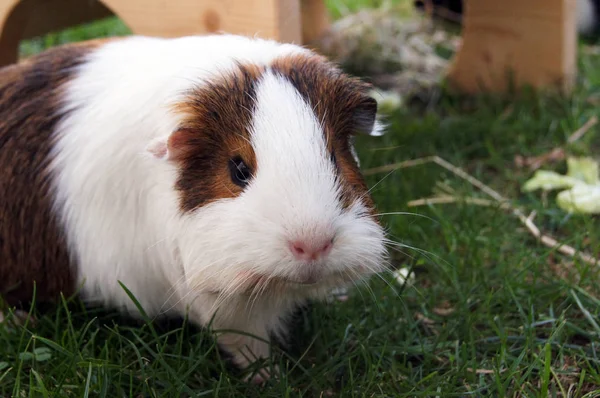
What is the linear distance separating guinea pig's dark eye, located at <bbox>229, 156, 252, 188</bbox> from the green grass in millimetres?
498

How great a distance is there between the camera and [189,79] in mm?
1957

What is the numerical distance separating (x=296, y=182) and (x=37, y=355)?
95 centimetres

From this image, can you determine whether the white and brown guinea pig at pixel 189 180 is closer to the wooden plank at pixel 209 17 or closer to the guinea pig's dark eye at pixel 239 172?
the guinea pig's dark eye at pixel 239 172

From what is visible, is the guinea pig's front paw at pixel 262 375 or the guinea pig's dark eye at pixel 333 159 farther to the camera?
the guinea pig's front paw at pixel 262 375

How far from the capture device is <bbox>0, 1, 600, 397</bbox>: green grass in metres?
1.96

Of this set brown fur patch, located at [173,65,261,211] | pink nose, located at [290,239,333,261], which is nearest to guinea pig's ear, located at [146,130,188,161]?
brown fur patch, located at [173,65,261,211]

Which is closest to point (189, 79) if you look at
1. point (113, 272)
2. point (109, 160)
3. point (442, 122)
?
point (109, 160)

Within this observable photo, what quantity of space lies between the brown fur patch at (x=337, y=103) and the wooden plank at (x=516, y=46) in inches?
90.3

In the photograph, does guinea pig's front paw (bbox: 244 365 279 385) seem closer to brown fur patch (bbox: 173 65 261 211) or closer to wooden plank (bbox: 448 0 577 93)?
brown fur patch (bbox: 173 65 261 211)

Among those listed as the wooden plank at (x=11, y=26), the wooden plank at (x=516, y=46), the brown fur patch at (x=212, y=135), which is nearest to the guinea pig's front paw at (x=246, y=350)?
the brown fur patch at (x=212, y=135)

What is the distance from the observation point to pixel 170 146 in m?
1.85

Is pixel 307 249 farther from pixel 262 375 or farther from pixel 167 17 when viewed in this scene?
pixel 167 17

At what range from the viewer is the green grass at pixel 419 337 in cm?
196

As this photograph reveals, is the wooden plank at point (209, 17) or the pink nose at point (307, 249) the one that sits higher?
the wooden plank at point (209, 17)
